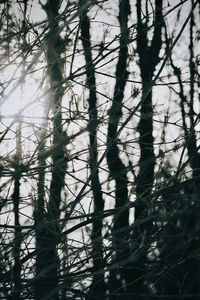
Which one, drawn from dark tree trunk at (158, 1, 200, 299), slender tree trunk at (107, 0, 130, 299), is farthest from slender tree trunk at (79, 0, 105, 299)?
dark tree trunk at (158, 1, 200, 299)

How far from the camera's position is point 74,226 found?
208 centimetres

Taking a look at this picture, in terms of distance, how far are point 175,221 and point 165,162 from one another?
53 cm

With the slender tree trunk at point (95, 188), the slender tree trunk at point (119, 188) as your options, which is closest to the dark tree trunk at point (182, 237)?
the slender tree trunk at point (119, 188)

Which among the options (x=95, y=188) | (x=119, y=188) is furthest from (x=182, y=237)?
(x=95, y=188)

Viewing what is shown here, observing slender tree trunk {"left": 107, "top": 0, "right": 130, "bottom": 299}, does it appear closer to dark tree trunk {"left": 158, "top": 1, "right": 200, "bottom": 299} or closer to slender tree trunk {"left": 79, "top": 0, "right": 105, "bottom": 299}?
slender tree trunk {"left": 79, "top": 0, "right": 105, "bottom": 299}

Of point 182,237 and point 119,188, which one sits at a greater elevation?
point 119,188

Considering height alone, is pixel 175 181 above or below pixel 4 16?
below

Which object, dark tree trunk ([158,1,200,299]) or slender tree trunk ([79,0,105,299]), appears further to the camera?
slender tree trunk ([79,0,105,299])

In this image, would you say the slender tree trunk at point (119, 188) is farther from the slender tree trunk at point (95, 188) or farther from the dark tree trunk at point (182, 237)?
the dark tree trunk at point (182, 237)

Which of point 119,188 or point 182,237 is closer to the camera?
point 182,237

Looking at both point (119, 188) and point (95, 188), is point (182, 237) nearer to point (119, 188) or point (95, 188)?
point (119, 188)

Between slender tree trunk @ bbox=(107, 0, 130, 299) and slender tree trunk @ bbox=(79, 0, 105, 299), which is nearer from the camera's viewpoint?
slender tree trunk @ bbox=(107, 0, 130, 299)

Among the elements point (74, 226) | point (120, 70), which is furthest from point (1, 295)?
point (120, 70)

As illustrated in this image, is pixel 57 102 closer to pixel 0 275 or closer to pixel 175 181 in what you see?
pixel 175 181
